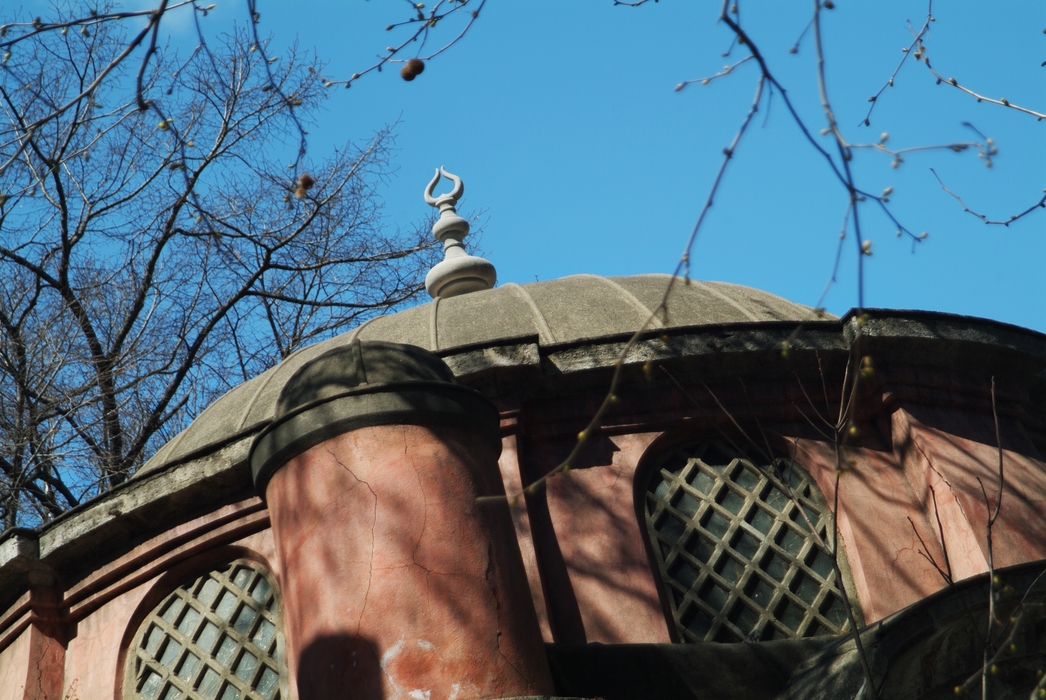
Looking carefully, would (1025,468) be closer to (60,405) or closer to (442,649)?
(442,649)

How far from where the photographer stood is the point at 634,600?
21.1 ft

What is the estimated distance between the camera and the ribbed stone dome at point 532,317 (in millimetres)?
7781

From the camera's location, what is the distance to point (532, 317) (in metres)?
7.96

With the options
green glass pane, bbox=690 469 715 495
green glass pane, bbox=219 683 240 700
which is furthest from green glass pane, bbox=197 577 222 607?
green glass pane, bbox=690 469 715 495

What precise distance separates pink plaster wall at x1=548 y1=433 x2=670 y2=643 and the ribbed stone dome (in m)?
0.81

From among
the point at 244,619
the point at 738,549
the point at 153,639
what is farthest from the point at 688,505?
the point at 153,639

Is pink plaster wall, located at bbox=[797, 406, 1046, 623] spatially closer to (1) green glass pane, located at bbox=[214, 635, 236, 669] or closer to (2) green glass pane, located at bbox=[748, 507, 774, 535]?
(2) green glass pane, located at bbox=[748, 507, 774, 535]

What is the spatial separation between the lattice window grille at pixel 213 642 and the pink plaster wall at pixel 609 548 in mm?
1666

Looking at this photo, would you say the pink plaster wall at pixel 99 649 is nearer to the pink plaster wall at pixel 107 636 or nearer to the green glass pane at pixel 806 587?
the pink plaster wall at pixel 107 636

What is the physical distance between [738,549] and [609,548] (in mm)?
715

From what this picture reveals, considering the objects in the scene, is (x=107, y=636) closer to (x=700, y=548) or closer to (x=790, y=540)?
(x=700, y=548)

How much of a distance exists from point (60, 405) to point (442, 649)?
33.8 ft

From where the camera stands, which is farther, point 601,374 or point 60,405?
point 60,405

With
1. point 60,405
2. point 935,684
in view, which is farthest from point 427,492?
point 60,405
